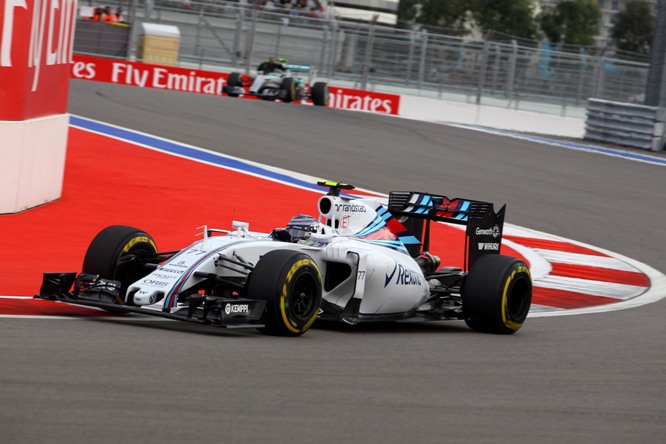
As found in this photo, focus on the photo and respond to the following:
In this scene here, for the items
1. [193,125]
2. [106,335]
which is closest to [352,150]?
[193,125]

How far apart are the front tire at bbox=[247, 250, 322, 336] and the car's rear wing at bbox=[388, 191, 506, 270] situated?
1777 mm

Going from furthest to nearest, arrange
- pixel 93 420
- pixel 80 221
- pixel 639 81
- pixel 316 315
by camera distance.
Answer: pixel 639 81, pixel 80 221, pixel 316 315, pixel 93 420

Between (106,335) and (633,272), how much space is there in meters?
7.71

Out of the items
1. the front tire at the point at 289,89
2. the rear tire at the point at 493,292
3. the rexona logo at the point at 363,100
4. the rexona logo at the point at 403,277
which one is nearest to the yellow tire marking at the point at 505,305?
the rear tire at the point at 493,292

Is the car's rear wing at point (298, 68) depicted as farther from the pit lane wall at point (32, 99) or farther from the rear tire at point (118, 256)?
the rear tire at point (118, 256)

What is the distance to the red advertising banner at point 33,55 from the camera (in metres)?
11.6

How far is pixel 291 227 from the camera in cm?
796

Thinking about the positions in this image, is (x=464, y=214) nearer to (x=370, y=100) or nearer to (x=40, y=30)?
(x=40, y=30)

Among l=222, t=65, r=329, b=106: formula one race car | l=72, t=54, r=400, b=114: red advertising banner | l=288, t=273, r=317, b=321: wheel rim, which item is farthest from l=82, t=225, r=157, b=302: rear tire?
l=72, t=54, r=400, b=114: red advertising banner

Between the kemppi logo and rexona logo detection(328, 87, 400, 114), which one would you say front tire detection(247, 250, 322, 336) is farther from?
rexona logo detection(328, 87, 400, 114)

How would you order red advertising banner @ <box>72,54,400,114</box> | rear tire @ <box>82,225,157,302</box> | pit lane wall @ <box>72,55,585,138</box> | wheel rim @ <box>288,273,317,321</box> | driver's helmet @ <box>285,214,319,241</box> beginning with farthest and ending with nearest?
1. red advertising banner @ <box>72,54,400,114</box>
2. pit lane wall @ <box>72,55,585,138</box>
3. driver's helmet @ <box>285,214,319,241</box>
4. rear tire @ <box>82,225,157,302</box>
5. wheel rim @ <box>288,273,317,321</box>

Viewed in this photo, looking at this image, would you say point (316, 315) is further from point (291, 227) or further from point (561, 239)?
point (561, 239)

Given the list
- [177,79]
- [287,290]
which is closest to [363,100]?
[177,79]

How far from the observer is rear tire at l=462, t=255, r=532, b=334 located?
27.3 ft
